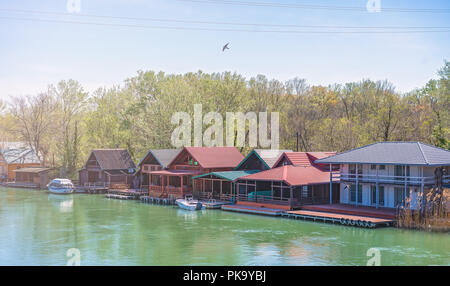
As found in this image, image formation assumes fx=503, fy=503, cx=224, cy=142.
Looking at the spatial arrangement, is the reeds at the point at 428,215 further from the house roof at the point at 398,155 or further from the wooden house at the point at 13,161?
the wooden house at the point at 13,161

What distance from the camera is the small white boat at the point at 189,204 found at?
5450 cm

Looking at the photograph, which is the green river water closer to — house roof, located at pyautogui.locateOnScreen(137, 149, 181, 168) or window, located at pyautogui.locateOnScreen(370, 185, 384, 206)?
window, located at pyautogui.locateOnScreen(370, 185, 384, 206)

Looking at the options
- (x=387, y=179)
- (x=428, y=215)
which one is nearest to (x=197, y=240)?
(x=387, y=179)

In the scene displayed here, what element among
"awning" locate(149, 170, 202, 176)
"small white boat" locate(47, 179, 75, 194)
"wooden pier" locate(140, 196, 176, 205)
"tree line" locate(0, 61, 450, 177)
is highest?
"tree line" locate(0, 61, 450, 177)

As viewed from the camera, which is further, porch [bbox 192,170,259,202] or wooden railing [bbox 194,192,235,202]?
wooden railing [bbox 194,192,235,202]

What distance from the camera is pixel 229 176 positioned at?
56750mm

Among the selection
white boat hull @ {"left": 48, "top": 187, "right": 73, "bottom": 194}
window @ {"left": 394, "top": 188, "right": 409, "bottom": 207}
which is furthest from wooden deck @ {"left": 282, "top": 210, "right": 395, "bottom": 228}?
white boat hull @ {"left": 48, "top": 187, "right": 73, "bottom": 194}

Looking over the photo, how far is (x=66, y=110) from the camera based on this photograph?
10588 centimetres

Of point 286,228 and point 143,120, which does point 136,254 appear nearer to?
point 286,228

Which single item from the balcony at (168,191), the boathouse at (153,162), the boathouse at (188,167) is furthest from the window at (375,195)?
the boathouse at (153,162)

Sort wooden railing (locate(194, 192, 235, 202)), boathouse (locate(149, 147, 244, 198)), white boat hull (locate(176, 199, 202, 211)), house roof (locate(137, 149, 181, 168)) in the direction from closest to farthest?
1. white boat hull (locate(176, 199, 202, 211))
2. wooden railing (locate(194, 192, 235, 202))
3. boathouse (locate(149, 147, 244, 198))
4. house roof (locate(137, 149, 181, 168))

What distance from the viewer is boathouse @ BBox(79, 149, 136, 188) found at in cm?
7549

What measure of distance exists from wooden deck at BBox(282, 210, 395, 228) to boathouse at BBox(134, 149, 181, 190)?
25.2 m
